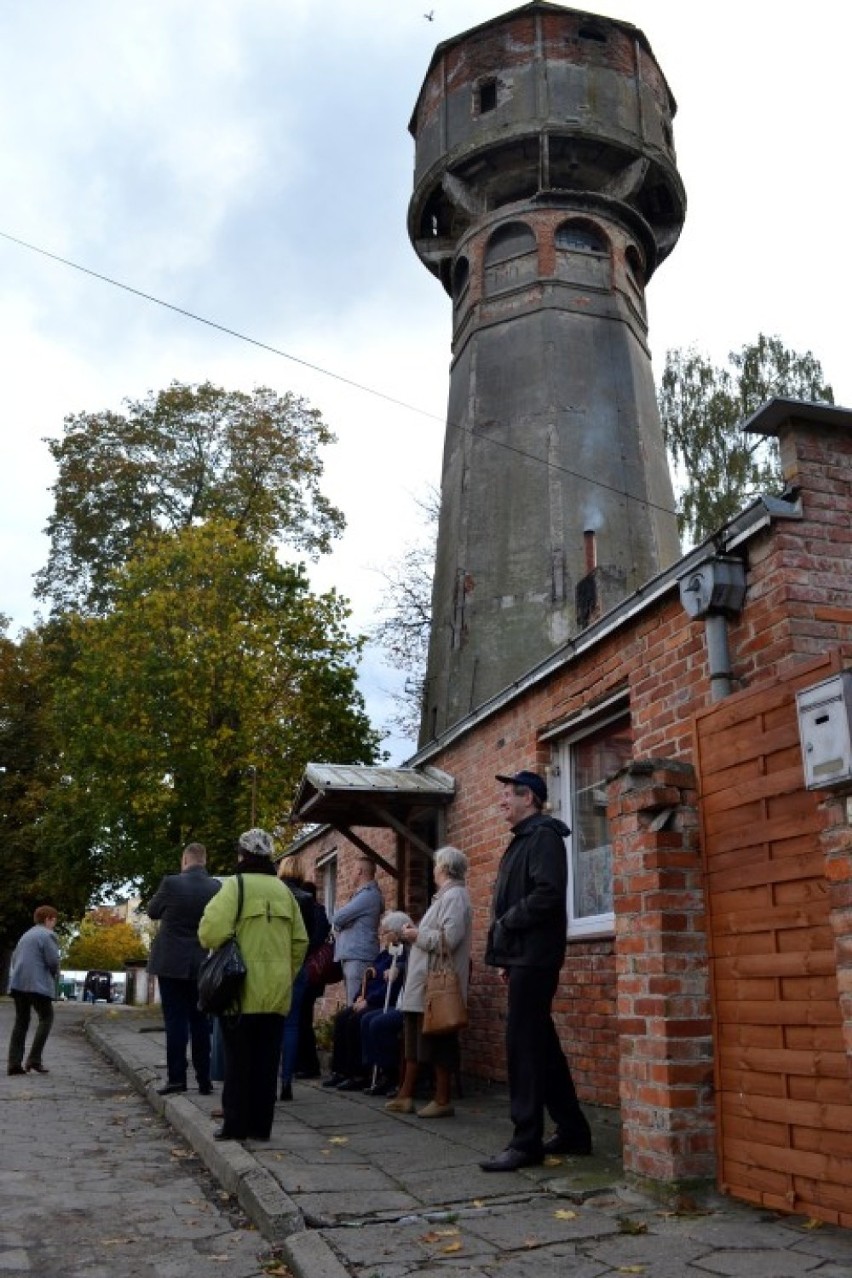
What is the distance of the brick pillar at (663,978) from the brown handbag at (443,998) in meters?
1.95

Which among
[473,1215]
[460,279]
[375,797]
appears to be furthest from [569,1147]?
[460,279]

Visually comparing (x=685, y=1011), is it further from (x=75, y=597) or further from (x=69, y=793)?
(x=75, y=597)

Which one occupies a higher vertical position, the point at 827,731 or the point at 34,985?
the point at 827,731

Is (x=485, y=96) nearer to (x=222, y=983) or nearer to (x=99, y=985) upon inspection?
(x=222, y=983)

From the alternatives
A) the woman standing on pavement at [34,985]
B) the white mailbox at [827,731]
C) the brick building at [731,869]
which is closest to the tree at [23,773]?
the woman standing on pavement at [34,985]

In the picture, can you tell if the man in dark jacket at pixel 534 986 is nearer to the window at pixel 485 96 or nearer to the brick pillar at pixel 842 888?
the brick pillar at pixel 842 888

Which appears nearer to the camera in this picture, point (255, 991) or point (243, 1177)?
point (243, 1177)

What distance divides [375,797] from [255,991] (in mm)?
3712

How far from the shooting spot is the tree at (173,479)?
1025 inches

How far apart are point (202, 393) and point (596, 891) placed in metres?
22.7

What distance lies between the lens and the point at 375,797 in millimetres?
9570

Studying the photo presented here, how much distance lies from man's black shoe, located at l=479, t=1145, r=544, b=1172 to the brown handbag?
1.44 m

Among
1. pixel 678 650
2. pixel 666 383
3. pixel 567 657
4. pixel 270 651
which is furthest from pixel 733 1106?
pixel 666 383

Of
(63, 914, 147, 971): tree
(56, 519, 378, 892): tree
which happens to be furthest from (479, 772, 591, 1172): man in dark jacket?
(63, 914, 147, 971): tree
